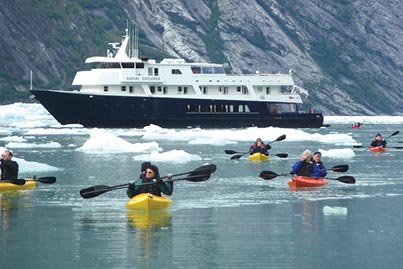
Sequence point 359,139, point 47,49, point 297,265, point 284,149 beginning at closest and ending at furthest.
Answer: point 297,265
point 284,149
point 359,139
point 47,49

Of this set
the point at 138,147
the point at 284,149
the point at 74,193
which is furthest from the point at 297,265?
the point at 284,149

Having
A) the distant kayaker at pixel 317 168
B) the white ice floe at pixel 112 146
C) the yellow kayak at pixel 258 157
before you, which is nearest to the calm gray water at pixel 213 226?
the distant kayaker at pixel 317 168

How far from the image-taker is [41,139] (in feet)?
237

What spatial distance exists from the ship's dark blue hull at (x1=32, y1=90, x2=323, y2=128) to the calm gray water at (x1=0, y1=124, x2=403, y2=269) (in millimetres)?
46303

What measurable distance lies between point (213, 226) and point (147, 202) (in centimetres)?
298

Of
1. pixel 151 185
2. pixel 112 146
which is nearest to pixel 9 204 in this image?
pixel 151 185

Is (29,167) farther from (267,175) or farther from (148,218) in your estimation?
(148,218)

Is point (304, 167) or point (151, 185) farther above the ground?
point (304, 167)

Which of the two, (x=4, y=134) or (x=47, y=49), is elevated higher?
(x=47, y=49)

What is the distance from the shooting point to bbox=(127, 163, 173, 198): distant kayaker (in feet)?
99.9

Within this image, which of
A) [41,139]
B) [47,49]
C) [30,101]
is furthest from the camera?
[47,49]

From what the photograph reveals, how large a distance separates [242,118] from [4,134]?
74.6 ft

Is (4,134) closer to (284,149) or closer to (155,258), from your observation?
(284,149)

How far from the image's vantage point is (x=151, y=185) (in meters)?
30.9
